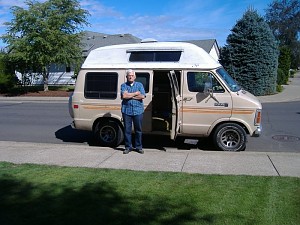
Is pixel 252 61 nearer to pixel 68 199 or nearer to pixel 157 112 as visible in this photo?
pixel 157 112

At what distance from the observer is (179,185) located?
18.3ft

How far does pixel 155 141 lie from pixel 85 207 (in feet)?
17.0

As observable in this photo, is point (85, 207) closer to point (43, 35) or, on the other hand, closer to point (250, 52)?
point (250, 52)

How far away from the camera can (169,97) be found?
372 inches

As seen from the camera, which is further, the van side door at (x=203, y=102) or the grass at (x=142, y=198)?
the van side door at (x=203, y=102)

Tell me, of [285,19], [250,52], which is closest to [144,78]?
[250,52]

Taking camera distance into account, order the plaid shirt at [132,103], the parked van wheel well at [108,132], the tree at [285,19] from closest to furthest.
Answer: the plaid shirt at [132,103], the parked van wheel well at [108,132], the tree at [285,19]

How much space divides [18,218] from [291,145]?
23.4 ft

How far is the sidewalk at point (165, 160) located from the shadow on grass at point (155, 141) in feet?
2.61

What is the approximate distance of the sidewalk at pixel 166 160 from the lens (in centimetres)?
658

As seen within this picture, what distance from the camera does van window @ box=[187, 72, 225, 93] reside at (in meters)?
8.20

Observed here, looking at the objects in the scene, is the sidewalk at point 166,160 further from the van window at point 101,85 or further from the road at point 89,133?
the van window at point 101,85

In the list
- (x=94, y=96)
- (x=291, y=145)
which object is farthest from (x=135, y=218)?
(x=291, y=145)

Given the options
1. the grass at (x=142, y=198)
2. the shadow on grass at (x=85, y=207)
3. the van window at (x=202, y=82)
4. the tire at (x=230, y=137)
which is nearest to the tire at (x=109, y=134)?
the van window at (x=202, y=82)
